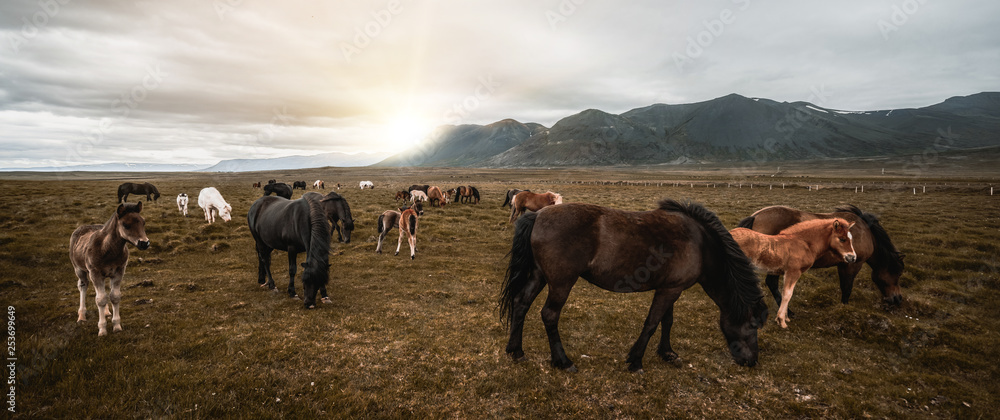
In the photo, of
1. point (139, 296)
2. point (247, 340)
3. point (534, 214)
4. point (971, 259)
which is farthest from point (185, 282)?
point (971, 259)

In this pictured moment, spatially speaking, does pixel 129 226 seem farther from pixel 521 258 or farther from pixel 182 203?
pixel 182 203

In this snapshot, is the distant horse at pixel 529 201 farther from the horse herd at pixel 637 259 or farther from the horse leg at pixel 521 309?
the horse leg at pixel 521 309

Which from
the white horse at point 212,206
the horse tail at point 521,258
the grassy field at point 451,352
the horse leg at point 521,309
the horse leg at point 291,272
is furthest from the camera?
the white horse at point 212,206

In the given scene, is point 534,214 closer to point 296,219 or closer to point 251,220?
point 296,219

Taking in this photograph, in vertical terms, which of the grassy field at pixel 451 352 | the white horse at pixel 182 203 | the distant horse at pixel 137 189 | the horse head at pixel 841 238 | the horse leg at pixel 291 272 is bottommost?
the grassy field at pixel 451 352

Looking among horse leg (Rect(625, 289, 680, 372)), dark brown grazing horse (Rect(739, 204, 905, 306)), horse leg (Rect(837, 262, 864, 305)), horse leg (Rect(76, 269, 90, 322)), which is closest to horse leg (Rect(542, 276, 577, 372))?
horse leg (Rect(625, 289, 680, 372))

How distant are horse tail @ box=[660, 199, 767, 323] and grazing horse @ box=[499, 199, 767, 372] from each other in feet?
0.05

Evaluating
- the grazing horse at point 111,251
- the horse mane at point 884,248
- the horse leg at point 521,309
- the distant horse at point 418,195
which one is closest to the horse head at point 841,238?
the horse mane at point 884,248

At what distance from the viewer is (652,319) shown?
19.0 ft

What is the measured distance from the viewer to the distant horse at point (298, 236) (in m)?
8.32

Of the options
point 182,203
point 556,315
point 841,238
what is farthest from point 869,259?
point 182,203

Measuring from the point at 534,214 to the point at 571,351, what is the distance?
275cm

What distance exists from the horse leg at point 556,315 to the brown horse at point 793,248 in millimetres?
4726

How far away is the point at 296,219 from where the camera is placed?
8938 mm
